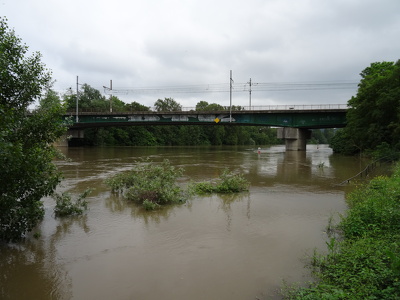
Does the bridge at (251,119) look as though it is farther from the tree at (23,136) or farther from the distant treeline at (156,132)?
the tree at (23,136)

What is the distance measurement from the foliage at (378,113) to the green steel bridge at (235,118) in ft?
26.4

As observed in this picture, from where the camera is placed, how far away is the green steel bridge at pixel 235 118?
151 feet

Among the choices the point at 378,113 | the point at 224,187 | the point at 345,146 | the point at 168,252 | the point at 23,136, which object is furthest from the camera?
the point at 345,146

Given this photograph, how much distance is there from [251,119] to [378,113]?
859 inches

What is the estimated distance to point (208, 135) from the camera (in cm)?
11638

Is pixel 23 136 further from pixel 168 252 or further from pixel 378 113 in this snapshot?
pixel 378 113

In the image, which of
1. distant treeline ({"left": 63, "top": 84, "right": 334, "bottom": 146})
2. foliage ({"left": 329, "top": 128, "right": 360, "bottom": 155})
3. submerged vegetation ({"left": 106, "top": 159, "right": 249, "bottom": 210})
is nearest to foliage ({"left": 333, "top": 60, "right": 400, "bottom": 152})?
Result: foliage ({"left": 329, "top": 128, "right": 360, "bottom": 155})

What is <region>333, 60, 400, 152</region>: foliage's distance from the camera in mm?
28062

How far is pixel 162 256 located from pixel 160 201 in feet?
15.6

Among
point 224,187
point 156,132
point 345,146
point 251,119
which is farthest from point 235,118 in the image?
point 156,132

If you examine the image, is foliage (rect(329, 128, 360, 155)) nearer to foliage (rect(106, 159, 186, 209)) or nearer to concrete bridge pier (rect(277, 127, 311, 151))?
concrete bridge pier (rect(277, 127, 311, 151))

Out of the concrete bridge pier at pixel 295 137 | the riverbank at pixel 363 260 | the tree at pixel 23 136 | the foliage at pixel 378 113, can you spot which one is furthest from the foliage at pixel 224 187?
the concrete bridge pier at pixel 295 137

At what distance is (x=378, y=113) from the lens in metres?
30.2

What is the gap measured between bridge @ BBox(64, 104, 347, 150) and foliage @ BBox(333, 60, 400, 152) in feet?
27.0
